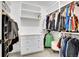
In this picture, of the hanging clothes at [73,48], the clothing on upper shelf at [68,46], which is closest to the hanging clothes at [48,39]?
the clothing on upper shelf at [68,46]

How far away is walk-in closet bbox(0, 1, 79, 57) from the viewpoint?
145 centimetres

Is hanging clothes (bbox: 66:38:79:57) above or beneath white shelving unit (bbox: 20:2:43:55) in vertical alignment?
beneath

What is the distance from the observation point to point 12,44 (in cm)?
148

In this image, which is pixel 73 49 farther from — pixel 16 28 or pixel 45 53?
pixel 16 28

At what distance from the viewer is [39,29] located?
1524mm

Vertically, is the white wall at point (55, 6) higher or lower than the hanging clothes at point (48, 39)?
higher

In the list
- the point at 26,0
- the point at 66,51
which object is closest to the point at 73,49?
the point at 66,51

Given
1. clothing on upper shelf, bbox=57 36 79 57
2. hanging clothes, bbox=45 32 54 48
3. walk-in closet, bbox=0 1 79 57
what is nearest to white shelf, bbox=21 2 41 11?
walk-in closet, bbox=0 1 79 57

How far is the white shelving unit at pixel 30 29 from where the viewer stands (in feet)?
4.86

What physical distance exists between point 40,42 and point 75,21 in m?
0.56

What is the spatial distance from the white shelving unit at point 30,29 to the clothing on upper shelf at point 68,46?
0.95ft

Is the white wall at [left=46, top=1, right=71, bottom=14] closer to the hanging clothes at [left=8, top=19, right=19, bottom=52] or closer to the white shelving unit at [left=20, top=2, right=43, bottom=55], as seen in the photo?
the white shelving unit at [left=20, top=2, right=43, bottom=55]

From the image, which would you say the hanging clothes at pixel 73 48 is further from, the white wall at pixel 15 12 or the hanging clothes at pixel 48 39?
the white wall at pixel 15 12

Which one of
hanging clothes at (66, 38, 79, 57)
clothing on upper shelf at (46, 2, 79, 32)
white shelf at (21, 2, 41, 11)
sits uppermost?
white shelf at (21, 2, 41, 11)
